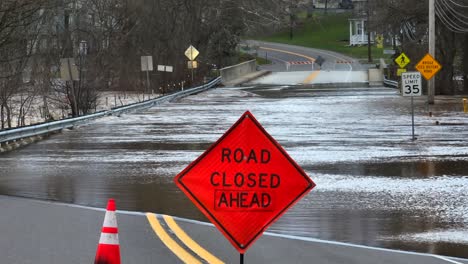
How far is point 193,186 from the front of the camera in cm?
729

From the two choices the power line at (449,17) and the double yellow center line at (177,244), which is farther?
the power line at (449,17)

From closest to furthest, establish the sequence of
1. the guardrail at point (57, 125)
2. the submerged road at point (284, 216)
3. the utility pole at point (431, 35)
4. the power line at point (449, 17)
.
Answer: the submerged road at point (284, 216)
the guardrail at point (57, 125)
the utility pole at point (431, 35)
the power line at point (449, 17)

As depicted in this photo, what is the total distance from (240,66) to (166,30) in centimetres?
1868

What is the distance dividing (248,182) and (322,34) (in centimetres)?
13066

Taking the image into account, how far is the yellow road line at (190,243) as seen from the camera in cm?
832

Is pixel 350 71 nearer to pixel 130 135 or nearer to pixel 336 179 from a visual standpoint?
pixel 130 135

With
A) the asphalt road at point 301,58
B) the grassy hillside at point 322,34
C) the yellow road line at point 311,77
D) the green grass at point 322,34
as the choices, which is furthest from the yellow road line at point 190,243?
the grassy hillside at point 322,34

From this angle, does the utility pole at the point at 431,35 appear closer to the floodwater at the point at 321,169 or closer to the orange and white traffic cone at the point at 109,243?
the floodwater at the point at 321,169

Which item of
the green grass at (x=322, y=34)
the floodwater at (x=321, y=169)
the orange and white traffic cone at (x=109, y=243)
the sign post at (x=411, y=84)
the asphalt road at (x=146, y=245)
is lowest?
the floodwater at (x=321, y=169)

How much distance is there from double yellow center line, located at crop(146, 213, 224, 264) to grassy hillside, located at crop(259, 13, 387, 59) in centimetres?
10578

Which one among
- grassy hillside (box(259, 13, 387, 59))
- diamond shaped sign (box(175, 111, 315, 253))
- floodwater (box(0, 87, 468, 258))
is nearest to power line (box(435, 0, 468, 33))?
floodwater (box(0, 87, 468, 258))

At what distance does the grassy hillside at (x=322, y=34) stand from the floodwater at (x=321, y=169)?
87.7m

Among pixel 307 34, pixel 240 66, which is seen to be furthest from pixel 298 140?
pixel 307 34

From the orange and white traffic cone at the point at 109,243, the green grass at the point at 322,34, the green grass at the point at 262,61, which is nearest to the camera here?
the orange and white traffic cone at the point at 109,243
